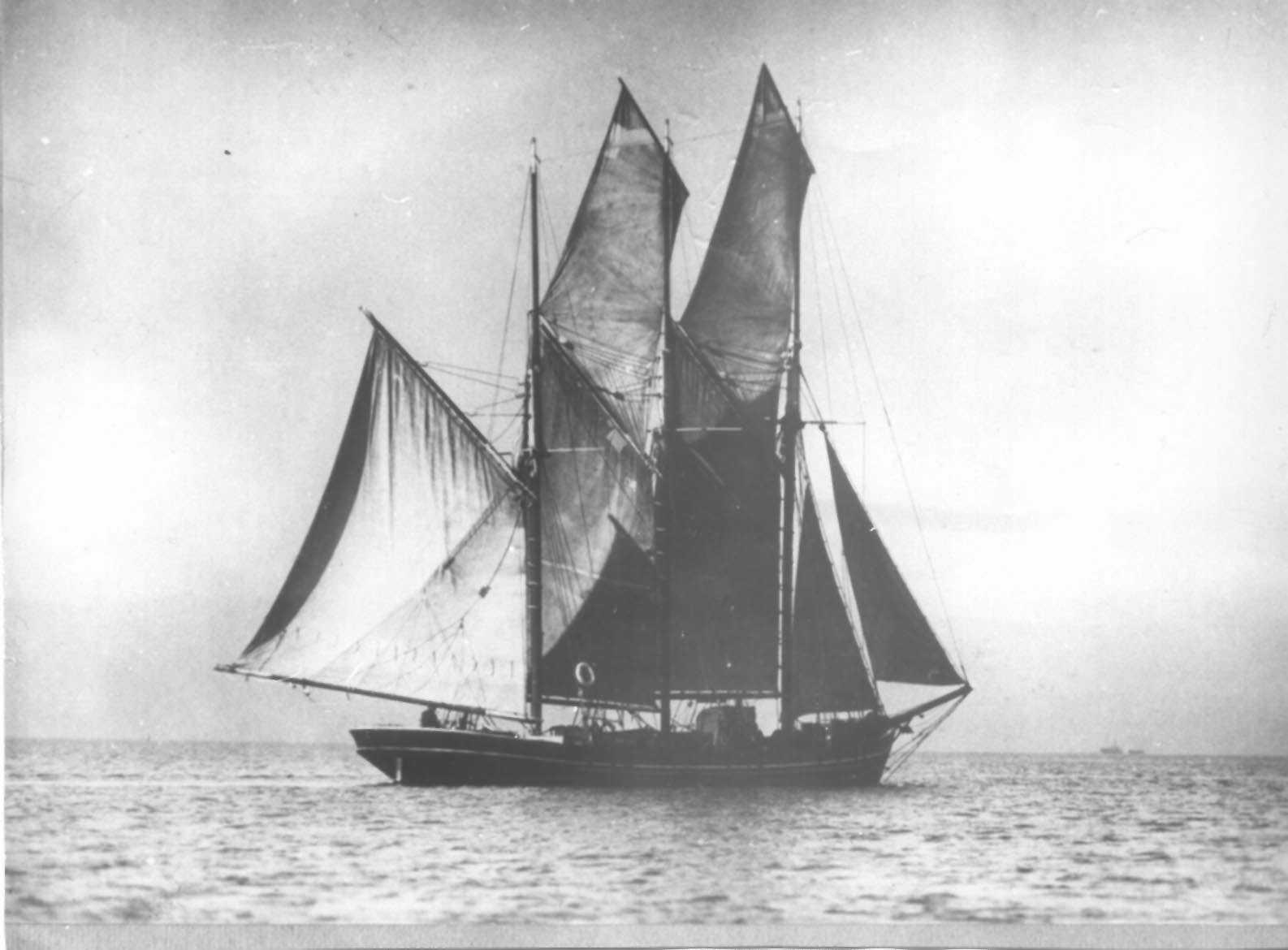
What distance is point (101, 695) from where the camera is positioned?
7.43 metres

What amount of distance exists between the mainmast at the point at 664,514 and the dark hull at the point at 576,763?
297 mm

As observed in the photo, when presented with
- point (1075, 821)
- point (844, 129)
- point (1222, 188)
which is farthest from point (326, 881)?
point (1222, 188)

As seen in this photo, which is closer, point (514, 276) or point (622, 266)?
point (514, 276)

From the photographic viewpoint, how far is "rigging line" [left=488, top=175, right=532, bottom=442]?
318 inches

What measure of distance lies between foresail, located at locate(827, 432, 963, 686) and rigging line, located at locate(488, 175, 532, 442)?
1798mm

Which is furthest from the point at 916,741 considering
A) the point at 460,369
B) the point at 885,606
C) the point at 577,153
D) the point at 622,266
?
the point at 577,153

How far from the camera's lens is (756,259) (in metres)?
9.48

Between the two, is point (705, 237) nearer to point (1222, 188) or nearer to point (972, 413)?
point (972, 413)

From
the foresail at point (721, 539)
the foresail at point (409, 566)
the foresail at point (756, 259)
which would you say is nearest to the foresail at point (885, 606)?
the foresail at point (721, 539)

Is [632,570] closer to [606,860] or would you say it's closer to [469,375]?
[469,375]

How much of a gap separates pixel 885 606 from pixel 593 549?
2.02 m

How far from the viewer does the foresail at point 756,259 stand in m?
7.84

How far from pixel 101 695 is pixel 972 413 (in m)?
4.29

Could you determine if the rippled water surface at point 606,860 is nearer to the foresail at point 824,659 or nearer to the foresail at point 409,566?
the foresail at point 409,566
